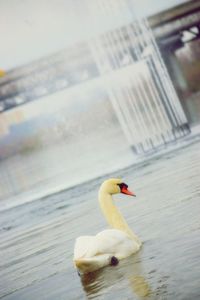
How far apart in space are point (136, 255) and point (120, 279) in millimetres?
874

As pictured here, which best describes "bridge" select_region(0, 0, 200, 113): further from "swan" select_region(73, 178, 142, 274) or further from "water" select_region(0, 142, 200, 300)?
"swan" select_region(73, 178, 142, 274)

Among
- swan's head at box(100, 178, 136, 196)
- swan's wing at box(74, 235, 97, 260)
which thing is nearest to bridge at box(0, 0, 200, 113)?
swan's head at box(100, 178, 136, 196)

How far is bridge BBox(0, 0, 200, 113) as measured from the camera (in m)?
30.6

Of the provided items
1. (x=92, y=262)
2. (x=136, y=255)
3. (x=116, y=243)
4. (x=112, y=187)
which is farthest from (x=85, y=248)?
(x=112, y=187)

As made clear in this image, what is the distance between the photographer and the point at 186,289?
4.73 metres

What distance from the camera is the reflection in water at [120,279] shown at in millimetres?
5376

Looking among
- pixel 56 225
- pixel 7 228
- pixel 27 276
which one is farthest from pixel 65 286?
pixel 7 228

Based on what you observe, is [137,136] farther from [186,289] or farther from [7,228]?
[186,289]

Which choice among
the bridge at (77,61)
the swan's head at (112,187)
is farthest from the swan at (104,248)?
the bridge at (77,61)

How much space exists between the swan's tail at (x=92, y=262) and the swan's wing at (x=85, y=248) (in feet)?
0.24

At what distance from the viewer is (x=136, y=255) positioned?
22.2 feet

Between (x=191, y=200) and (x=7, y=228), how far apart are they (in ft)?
29.4

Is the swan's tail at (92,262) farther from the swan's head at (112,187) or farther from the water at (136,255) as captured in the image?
the swan's head at (112,187)

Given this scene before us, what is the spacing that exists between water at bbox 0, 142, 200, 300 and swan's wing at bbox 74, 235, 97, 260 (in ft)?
0.79
